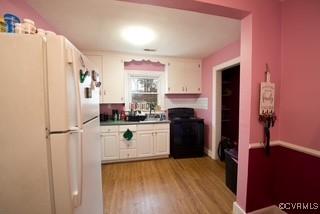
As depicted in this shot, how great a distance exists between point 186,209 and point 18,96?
2016 mm

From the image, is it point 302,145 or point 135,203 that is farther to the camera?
point 135,203

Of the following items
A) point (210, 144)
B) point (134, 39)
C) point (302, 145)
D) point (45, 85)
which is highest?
point (134, 39)

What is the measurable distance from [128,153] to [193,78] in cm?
234

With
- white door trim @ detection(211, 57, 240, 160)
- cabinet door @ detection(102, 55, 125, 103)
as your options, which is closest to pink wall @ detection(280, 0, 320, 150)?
white door trim @ detection(211, 57, 240, 160)

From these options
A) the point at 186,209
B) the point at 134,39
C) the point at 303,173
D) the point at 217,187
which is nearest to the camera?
the point at 303,173

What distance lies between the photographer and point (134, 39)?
2549 mm

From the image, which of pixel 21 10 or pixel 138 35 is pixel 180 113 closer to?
pixel 138 35

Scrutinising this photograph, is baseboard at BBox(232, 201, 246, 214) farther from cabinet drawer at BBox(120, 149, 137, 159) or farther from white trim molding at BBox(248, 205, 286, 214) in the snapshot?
cabinet drawer at BBox(120, 149, 137, 159)

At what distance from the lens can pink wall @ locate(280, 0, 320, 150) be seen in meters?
1.36

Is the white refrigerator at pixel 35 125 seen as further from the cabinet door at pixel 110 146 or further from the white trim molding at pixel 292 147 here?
the cabinet door at pixel 110 146

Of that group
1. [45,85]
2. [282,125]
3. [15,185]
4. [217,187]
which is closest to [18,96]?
[45,85]

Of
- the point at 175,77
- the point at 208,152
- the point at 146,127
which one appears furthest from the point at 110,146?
the point at 208,152

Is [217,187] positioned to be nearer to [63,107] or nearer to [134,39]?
[63,107]

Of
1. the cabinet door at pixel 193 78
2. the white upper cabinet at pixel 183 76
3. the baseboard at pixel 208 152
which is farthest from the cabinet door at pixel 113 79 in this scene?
the baseboard at pixel 208 152
